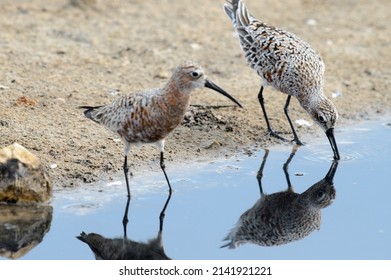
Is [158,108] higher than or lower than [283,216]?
higher

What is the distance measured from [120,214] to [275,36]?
3.69m

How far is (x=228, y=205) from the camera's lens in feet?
27.7

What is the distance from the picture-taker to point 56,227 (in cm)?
790

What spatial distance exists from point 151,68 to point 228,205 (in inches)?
168

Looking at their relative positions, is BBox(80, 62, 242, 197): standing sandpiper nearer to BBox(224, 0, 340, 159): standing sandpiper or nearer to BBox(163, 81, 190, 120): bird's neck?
BBox(163, 81, 190, 120): bird's neck

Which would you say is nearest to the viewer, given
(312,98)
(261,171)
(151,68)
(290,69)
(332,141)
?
(261,171)

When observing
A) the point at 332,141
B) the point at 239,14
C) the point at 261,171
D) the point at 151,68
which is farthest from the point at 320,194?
the point at 151,68

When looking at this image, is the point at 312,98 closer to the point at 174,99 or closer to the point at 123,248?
the point at 174,99

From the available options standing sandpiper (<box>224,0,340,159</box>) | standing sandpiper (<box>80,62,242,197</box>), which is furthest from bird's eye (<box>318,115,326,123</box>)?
standing sandpiper (<box>80,62,242,197</box>)

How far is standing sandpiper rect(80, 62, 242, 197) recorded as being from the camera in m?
8.30

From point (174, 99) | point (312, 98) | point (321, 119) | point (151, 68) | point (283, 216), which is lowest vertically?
point (151, 68)

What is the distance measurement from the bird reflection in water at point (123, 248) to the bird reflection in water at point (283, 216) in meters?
0.63

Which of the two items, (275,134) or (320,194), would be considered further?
(275,134)

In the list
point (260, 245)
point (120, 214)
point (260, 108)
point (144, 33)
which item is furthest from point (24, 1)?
point (260, 245)
